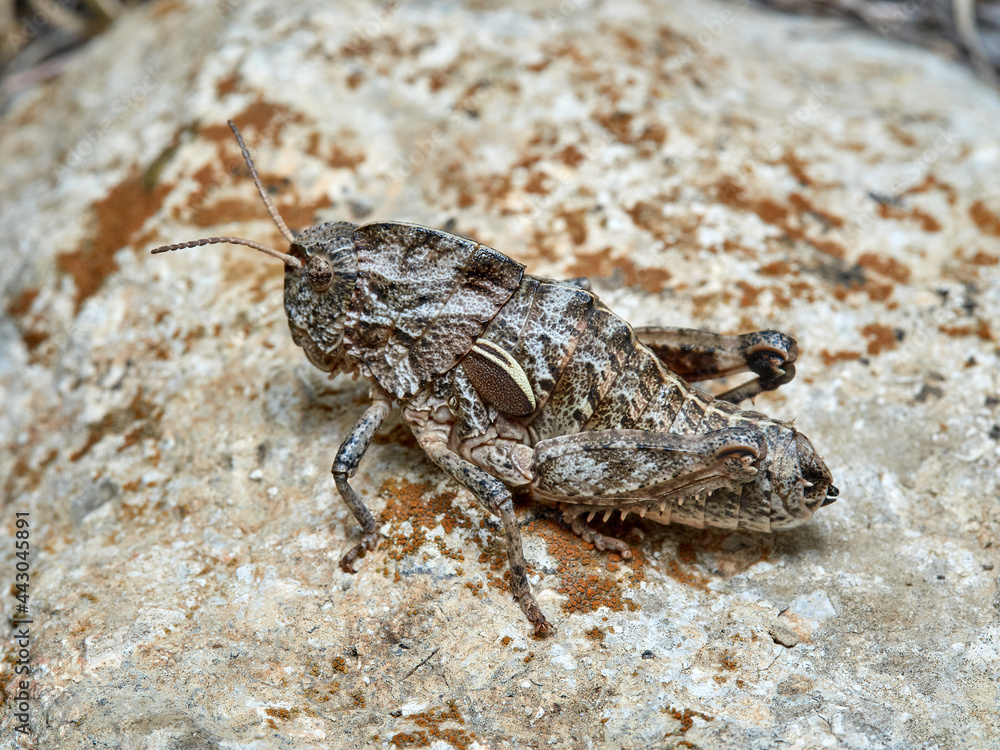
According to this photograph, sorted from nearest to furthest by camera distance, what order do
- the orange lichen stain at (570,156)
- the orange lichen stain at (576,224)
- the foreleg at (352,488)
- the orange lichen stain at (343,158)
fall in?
the foreleg at (352,488), the orange lichen stain at (576,224), the orange lichen stain at (570,156), the orange lichen stain at (343,158)

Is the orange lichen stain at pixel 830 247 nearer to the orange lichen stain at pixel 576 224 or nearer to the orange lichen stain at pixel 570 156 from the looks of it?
the orange lichen stain at pixel 576 224

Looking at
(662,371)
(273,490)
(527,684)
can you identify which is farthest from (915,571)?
(273,490)

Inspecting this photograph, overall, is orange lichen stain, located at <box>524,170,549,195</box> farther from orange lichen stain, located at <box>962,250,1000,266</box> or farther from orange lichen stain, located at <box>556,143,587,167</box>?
orange lichen stain, located at <box>962,250,1000,266</box>

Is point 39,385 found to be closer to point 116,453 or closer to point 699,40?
point 116,453

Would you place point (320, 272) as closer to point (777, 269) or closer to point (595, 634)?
point (595, 634)

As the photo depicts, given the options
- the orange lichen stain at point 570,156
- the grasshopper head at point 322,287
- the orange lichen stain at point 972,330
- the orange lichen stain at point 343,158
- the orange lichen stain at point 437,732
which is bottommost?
the orange lichen stain at point 972,330

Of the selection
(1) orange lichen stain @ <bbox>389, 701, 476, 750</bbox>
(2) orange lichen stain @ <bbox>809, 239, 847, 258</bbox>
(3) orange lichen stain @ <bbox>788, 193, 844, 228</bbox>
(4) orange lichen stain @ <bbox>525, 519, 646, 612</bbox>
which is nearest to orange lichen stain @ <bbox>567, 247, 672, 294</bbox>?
(2) orange lichen stain @ <bbox>809, 239, 847, 258</bbox>

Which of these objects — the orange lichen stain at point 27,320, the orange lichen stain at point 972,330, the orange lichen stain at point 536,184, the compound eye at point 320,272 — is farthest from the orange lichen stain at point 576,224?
the orange lichen stain at point 27,320
